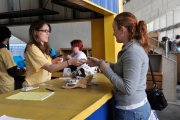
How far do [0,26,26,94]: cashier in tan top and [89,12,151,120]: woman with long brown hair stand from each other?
164cm

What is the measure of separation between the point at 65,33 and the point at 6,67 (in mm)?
4022

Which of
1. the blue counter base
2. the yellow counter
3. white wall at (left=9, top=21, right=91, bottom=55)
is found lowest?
the blue counter base

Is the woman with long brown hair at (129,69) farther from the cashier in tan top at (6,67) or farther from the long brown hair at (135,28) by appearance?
the cashier in tan top at (6,67)

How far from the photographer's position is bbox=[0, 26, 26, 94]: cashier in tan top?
2594 mm

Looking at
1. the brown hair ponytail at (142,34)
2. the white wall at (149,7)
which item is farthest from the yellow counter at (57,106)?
the white wall at (149,7)

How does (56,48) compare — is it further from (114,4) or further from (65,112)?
(65,112)

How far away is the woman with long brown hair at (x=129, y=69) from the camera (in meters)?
1.38

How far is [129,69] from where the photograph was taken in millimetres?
1365

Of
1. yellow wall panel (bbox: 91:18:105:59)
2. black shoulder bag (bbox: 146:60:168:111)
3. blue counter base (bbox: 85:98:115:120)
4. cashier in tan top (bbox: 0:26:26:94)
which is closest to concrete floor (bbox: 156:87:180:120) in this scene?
yellow wall panel (bbox: 91:18:105:59)

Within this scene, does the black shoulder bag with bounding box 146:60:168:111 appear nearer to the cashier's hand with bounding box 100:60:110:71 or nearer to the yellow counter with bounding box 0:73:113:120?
the yellow counter with bounding box 0:73:113:120

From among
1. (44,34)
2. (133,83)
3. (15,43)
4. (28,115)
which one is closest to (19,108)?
(28,115)

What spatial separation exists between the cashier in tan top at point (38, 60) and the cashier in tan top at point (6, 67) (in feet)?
2.01

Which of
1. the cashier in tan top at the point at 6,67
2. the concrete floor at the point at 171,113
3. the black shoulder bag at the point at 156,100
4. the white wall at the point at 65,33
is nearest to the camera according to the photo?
the black shoulder bag at the point at 156,100

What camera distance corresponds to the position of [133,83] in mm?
1375
